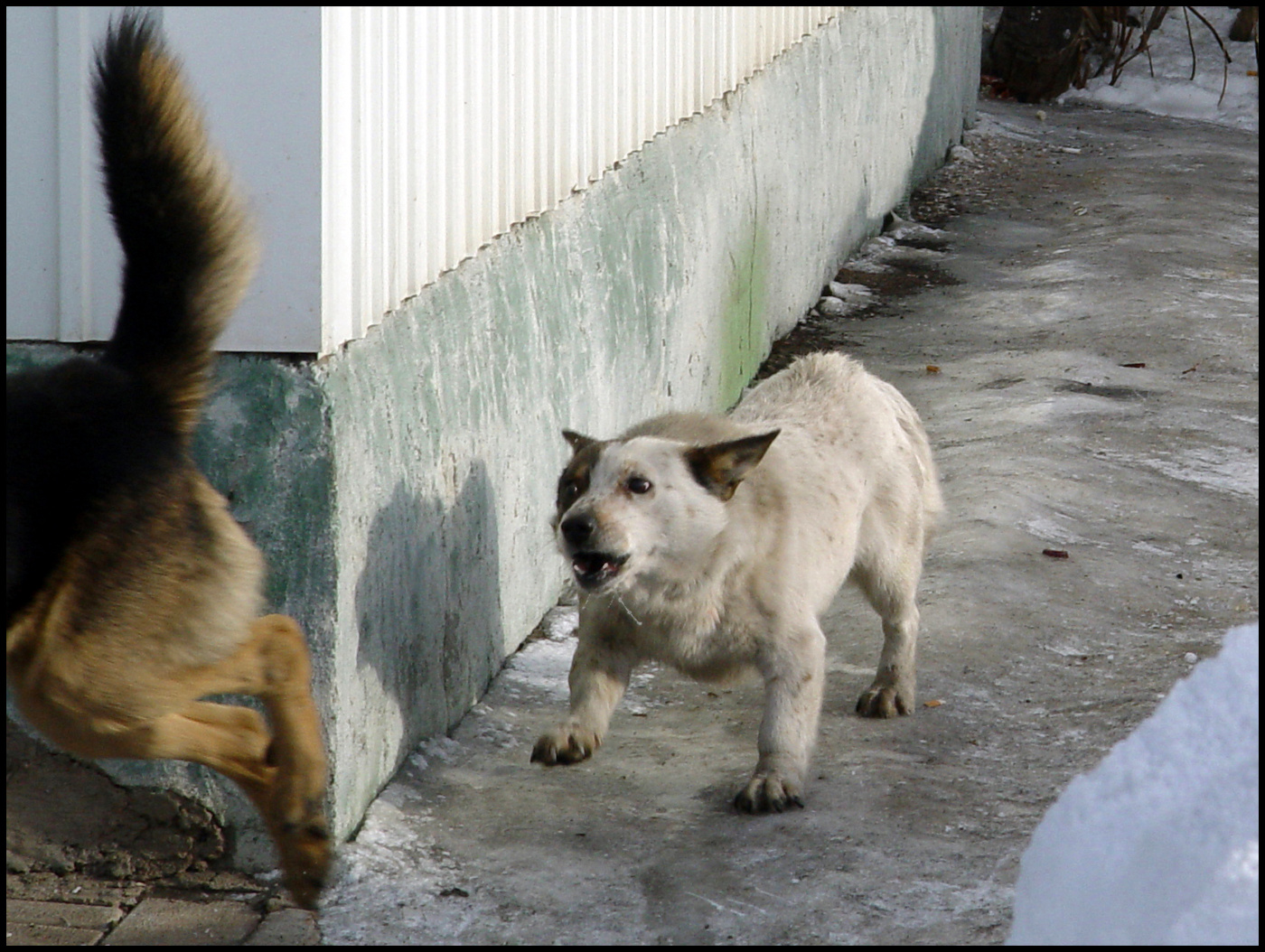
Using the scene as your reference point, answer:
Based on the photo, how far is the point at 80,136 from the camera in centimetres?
372

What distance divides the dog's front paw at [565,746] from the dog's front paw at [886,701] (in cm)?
109

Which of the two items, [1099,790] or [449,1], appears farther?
[449,1]

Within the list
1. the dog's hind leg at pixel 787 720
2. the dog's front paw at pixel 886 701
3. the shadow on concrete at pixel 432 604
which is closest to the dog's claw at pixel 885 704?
the dog's front paw at pixel 886 701

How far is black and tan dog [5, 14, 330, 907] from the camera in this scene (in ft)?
9.85

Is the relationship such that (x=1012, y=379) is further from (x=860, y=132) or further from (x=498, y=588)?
(x=498, y=588)

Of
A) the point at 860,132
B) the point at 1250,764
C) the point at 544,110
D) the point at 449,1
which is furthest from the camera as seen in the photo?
the point at 860,132

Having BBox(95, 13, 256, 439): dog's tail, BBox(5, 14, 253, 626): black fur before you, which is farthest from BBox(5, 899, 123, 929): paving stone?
BBox(95, 13, 256, 439): dog's tail

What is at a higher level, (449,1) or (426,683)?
(449,1)

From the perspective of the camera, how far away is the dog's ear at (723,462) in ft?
14.1

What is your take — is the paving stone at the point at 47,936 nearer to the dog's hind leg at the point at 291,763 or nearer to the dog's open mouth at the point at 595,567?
the dog's hind leg at the point at 291,763

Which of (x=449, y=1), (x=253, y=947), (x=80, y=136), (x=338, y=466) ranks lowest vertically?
(x=253, y=947)

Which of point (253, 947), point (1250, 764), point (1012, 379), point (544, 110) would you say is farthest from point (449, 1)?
point (1012, 379)

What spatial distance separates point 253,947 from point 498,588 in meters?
1.85

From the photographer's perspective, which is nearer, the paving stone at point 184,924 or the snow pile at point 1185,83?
the paving stone at point 184,924
